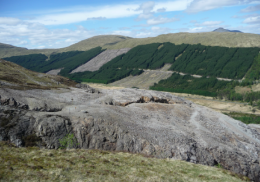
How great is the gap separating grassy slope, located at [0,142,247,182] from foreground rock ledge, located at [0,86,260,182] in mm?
3832

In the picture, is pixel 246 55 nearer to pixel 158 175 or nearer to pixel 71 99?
pixel 71 99

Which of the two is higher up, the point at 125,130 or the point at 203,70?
the point at 203,70

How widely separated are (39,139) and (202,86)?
4942 inches

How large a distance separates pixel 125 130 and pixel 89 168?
1322 cm

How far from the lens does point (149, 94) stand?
56656 mm

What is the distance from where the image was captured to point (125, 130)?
34.7 metres

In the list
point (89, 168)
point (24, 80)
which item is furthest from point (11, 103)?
point (24, 80)

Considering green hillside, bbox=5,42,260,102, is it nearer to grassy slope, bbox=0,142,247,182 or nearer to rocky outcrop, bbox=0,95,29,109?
grassy slope, bbox=0,142,247,182

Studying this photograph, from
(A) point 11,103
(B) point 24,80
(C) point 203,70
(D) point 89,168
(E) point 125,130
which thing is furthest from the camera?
(C) point 203,70

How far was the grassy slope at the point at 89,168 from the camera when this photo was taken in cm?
1948

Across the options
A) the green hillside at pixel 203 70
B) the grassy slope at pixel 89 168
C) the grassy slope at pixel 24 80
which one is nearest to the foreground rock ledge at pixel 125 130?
the grassy slope at pixel 89 168

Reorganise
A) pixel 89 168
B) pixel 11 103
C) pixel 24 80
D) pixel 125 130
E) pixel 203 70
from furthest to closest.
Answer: pixel 203 70
pixel 24 80
pixel 11 103
pixel 125 130
pixel 89 168

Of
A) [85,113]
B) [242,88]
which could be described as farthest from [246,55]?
[85,113]

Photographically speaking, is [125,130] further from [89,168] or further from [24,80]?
[24,80]
